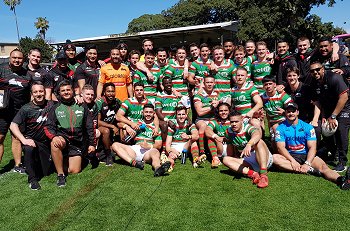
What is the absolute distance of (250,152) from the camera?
4.86 metres

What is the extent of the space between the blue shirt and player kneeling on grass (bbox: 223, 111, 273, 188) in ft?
1.13

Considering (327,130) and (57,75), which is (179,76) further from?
(327,130)

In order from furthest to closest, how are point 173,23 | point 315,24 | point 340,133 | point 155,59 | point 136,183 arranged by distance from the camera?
point 173,23
point 315,24
point 155,59
point 340,133
point 136,183

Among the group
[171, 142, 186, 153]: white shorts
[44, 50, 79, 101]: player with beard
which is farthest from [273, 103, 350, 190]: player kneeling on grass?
[44, 50, 79, 101]: player with beard

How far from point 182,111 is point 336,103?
2645 millimetres

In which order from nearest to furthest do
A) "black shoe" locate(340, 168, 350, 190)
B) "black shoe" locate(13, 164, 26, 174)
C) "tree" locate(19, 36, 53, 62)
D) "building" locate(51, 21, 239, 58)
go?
1. "black shoe" locate(340, 168, 350, 190)
2. "black shoe" locate(13, 164, 26, 174)
3. "building" locate(51, 21, 239, 58)
4. "tree" locate(19, 36, 53, 62)

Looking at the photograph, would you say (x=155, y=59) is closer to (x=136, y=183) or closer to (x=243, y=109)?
(x=243, y=109)

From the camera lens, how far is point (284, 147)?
510 cm

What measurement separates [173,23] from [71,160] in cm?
4601

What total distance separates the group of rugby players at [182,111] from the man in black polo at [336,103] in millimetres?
17

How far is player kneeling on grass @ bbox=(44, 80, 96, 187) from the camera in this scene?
17.1 ft

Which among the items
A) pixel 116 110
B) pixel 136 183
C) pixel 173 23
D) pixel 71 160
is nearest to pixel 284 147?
pixel 136 183

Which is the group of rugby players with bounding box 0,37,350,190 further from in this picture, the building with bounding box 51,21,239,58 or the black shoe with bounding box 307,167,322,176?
the building with bounding box 51,21,239,58

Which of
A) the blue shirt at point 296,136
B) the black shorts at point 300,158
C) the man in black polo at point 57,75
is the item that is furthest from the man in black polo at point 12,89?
the black shorts at point 300,158
